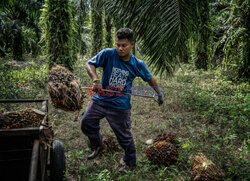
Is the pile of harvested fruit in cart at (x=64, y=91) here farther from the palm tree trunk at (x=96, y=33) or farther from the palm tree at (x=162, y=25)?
the palm tree trunk at (x=96, y=33)

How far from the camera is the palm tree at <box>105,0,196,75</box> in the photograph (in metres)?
2.95

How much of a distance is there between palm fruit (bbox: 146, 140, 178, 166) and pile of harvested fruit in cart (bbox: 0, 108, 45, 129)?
161 cm

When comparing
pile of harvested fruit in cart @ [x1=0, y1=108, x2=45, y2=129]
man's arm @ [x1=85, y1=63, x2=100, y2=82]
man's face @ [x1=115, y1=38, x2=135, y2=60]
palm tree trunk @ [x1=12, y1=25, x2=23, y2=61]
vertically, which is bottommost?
pile of harvested fruit in cart @ [x1=0, y1=108, x2=45, y2=129]

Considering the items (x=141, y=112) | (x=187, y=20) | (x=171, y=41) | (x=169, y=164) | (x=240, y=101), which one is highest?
(x=187, y=20)

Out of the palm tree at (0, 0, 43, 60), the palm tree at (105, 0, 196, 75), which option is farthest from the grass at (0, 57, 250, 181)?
the palm tree at (0, 0, 43, 60)

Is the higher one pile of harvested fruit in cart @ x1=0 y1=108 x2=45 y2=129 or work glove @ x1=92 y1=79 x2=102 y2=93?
work glove @ x1=92 y1=79 x2=102 y2=93

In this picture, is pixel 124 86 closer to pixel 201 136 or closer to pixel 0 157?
pixel 0 157

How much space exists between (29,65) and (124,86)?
6724 mm

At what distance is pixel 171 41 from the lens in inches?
117

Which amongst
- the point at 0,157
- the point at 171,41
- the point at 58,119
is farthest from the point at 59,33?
the point at 0,157

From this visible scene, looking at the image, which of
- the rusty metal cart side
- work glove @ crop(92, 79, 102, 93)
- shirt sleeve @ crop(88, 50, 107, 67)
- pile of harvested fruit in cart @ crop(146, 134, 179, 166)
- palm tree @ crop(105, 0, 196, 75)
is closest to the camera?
the rusty metal cart side

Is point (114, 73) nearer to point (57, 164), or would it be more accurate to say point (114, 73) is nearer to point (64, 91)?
point (64, 91)

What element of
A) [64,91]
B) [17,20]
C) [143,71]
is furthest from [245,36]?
[17,20]

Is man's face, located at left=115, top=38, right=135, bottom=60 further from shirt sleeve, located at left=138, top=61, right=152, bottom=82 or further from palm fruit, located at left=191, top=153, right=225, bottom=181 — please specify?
palm fruit, located at left=191, top=153, right=225, bottom=181
